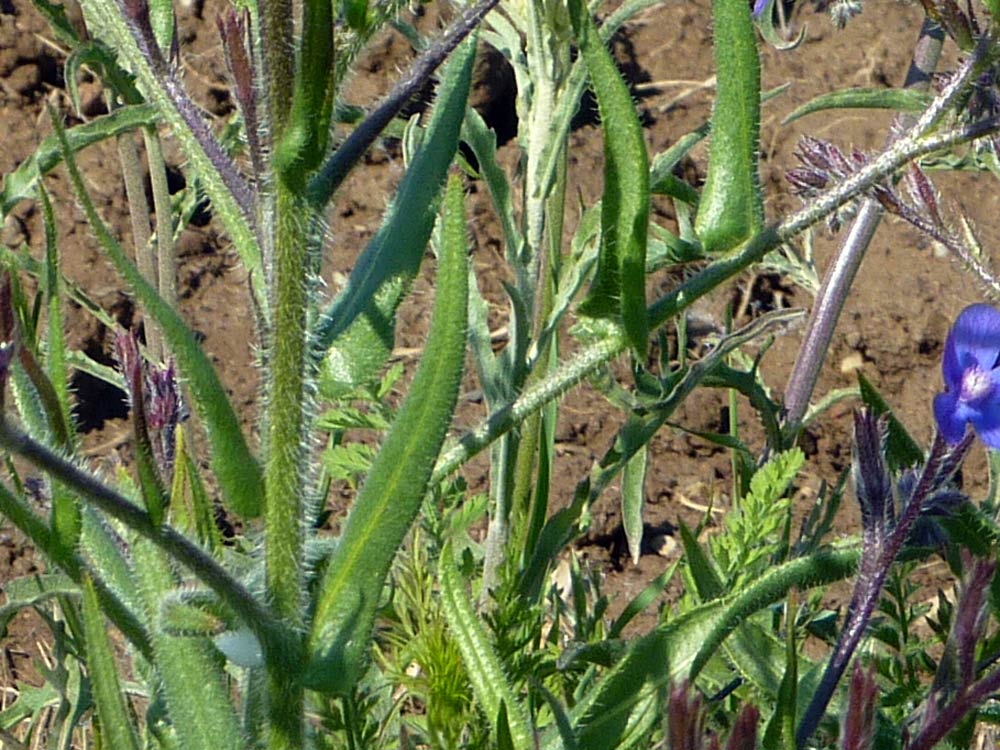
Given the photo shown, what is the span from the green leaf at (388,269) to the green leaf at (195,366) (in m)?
0.15

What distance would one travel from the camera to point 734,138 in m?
1.25

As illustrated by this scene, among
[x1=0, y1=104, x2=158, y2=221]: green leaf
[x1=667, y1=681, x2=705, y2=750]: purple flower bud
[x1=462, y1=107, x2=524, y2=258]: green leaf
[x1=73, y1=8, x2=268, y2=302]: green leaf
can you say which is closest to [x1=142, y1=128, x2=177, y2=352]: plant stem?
[x1=0, y1=104, x2=158, y2=221]: green leaf

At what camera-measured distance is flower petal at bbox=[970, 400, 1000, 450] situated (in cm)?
123

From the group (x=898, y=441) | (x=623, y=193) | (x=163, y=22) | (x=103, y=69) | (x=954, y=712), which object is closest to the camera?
(x=954, y=712)

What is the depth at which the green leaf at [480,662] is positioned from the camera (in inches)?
51.3

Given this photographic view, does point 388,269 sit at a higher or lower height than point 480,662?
higher

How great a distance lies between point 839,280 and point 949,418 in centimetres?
84

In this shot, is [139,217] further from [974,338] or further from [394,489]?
[974,338]

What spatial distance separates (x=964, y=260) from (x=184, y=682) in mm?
855

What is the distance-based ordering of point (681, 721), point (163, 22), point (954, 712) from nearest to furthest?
point (681, 721), point (954, 712), point (163, 22)

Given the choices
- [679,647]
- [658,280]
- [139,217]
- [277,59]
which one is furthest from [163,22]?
[658,280]

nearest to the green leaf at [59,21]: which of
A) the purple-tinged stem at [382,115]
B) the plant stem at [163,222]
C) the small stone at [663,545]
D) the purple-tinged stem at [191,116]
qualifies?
the plant stem at [163,222]

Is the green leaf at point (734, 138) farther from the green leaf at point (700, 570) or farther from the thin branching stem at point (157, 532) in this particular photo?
the thin branching stem at point (157, 532)

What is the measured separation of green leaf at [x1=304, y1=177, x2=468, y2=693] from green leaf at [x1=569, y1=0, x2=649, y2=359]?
15cm
